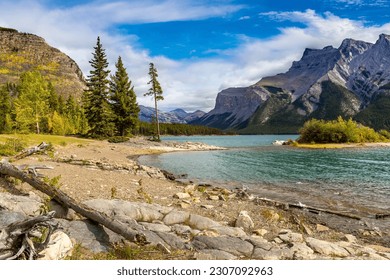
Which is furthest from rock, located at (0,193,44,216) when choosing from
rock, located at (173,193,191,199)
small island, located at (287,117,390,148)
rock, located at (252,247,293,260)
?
small island, located at (287,117,390,148)

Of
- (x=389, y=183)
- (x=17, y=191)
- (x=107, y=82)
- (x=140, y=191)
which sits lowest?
(x=389, y=183)

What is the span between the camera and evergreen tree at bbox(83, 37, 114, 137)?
6650cm

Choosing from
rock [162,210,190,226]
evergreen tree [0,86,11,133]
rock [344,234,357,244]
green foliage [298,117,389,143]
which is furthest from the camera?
→ green foliage [298,117,389,143]

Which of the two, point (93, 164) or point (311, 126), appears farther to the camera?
point (311, 126)

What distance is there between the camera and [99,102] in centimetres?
6700

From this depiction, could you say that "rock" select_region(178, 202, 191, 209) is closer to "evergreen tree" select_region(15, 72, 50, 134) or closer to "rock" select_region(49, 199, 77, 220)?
"rock" select_region(49, 199, 77, 220)

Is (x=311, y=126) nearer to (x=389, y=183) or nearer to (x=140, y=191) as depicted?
(x=389, y=183)

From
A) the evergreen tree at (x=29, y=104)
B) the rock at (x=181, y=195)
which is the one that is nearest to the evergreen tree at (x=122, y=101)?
the evergreen tree at (x=29, y=104)

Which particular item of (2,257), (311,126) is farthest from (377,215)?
(311,126)

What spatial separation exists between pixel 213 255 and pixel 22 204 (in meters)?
7.20

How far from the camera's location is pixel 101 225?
9.76m

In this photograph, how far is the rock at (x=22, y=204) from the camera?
32.6ft

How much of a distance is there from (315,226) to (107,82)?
208 ft

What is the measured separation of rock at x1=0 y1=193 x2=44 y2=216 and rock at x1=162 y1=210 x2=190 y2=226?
474cm
